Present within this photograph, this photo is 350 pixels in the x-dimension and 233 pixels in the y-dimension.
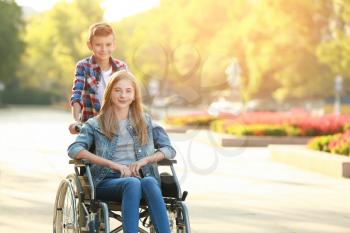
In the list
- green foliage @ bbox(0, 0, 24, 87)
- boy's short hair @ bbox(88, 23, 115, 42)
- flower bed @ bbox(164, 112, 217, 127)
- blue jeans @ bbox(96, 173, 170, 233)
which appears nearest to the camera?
blue jeans @ bbox(96, 173, 170, 233)

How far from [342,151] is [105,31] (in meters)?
9.84

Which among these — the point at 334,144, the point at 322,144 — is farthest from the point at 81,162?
the point at 322,144

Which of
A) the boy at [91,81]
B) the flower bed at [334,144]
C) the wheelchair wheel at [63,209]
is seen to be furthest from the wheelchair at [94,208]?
the flower bed at [334,144]

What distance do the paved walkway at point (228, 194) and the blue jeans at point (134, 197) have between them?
2.18 metres

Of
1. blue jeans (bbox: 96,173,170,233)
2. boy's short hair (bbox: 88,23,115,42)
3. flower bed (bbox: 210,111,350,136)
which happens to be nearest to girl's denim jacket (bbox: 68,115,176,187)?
blue jeans (bbox: 96,173,170,233)

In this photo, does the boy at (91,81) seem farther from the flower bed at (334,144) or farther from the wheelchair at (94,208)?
the flower bed at (334,144)

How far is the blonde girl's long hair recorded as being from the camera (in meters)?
6.64

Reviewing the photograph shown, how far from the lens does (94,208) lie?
634 cm

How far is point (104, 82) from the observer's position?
7.59m

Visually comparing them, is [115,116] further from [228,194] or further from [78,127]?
[228,194]

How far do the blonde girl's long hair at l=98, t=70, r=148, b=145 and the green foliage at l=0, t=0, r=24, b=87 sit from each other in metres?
62.4

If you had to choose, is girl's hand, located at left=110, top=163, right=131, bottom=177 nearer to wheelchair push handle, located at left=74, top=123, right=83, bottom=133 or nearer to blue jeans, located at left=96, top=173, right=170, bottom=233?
blue jeans, located at left=96, top=173, right=170, bottom=233

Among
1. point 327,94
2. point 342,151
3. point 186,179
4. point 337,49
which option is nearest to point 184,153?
point 342,151

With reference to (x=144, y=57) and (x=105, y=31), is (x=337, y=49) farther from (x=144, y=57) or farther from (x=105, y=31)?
(x=144, y=57)
